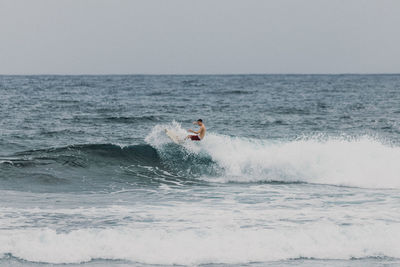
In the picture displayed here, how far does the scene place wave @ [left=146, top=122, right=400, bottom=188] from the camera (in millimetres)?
15312

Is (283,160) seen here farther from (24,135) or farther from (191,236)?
(24,135)

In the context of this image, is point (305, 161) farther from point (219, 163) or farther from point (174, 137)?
point (174, 137)

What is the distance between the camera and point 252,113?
3353cm

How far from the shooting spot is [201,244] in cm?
841

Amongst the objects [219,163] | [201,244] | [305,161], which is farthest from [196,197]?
[305,161]

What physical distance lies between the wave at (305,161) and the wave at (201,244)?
6149 millimetres

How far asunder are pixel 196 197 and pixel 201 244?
4.16 metres

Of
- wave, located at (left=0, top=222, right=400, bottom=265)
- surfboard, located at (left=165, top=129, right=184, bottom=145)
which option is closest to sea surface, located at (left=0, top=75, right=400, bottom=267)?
wave, located at (left=0, top=222, right=400, bottom=265)

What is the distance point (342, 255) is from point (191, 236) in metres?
2.75

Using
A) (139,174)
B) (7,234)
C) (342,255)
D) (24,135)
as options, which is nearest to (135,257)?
(7,234)

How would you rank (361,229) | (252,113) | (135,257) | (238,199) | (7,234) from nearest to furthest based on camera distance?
(135,257)
(7,234)
(361,229)
(238,199)
(252,113)

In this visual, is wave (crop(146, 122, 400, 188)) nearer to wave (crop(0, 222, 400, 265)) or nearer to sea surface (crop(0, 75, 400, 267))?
sea surface (crop(0, 75, 400, 267))

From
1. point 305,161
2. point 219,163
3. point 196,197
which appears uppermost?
point 305,161

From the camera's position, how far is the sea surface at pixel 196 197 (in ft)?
26.6
